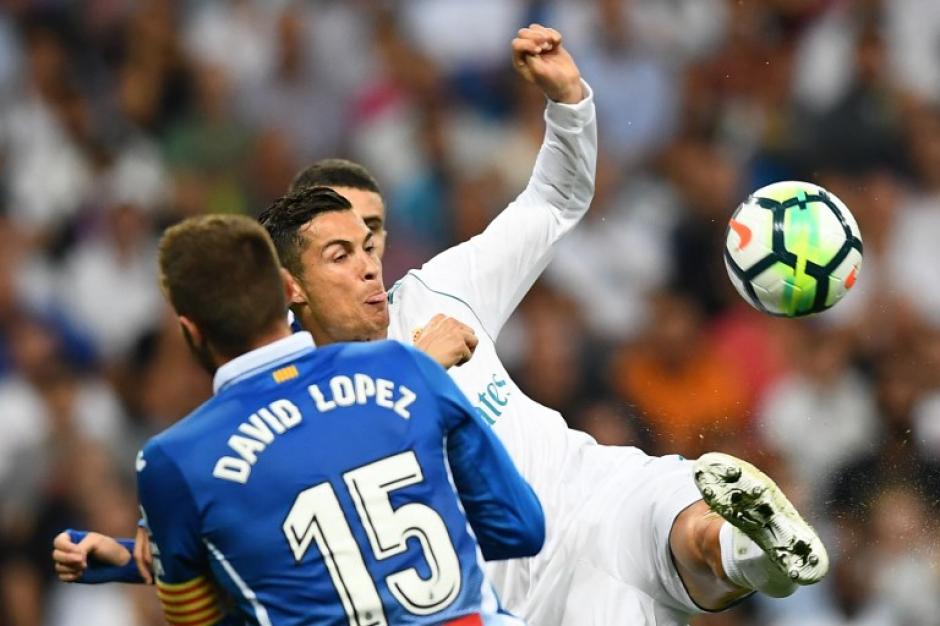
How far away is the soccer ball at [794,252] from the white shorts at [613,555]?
2.14ft

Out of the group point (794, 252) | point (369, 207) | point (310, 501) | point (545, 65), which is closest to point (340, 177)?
point (369, 207)

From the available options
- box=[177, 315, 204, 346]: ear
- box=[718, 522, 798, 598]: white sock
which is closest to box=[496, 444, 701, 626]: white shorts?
box=[718, 522, 798, 598]: white sock

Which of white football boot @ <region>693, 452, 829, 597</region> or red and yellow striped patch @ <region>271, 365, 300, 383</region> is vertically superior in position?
red and yellow striped patch @ <region>271, 365, 300, 383</region>

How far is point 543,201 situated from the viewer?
575 cm

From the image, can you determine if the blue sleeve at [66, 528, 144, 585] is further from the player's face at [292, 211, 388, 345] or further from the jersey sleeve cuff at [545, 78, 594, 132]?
the jersey sleeve cuff at [545, 78, 594, 132]

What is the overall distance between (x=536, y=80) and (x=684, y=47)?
5158 millimetres

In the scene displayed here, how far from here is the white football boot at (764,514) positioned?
4.53m

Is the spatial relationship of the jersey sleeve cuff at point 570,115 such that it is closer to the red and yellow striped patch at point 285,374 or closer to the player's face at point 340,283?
the player's face at point 340,283

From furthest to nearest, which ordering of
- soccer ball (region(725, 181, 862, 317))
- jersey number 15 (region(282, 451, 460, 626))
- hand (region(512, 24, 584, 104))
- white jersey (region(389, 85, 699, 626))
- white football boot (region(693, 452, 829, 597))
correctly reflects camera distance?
hand (region(512, 24, 584, 104)), soccer ball (region(725, 181, 862, 317)), white jersey (region(389, 85, 699, 626)), white football boot (region(693, 452, 829, 597)), jersey number 15 (region(282, 451, 460, 626))

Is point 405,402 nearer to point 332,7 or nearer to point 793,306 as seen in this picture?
point 793,306

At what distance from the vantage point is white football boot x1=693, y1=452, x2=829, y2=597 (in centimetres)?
453

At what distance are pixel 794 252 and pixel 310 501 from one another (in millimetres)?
2278

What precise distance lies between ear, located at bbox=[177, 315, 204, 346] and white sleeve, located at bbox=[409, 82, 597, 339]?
67.4 inches

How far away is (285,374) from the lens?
380 centimetres
